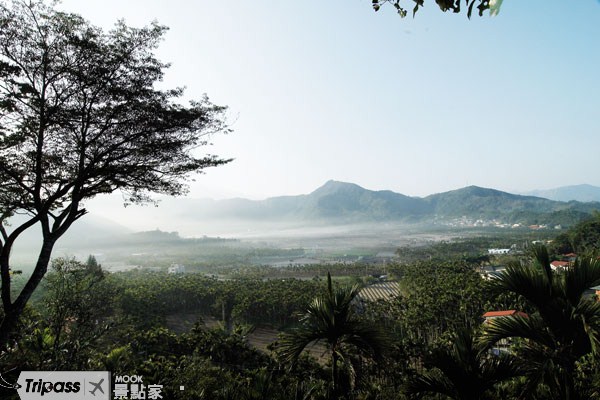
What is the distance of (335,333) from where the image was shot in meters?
3.93

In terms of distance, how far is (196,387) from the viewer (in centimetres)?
754

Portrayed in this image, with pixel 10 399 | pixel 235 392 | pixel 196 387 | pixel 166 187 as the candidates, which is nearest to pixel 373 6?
pixel 235 392

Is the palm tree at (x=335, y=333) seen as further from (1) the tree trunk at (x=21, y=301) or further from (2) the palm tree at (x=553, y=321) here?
(1) the tree trunk at (x=21, y=301)

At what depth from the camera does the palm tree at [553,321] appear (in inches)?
119

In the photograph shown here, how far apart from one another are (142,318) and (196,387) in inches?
1146

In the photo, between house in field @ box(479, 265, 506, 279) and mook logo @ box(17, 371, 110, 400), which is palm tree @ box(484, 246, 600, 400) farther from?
mook logo @ box(17, 371, 110, 400)

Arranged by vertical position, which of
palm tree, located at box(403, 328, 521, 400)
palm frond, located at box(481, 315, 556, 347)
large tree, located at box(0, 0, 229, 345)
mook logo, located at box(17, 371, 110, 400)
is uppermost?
large tree, located at box(0, 0, 229, 345)

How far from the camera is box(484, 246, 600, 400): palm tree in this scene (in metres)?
3.03

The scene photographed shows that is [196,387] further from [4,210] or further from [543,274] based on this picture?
[543,274]

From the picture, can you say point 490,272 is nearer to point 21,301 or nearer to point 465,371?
point 465,371

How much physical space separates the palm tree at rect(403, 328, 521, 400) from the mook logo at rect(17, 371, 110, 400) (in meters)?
4.81

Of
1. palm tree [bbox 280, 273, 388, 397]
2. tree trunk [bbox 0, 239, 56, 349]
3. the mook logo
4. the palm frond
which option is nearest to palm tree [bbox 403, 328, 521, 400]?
the palm frond

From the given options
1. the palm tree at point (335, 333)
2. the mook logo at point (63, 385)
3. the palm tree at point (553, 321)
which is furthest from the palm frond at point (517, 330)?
the mook logo at point (63, 385)

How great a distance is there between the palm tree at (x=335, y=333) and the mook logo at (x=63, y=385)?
349 centimetres
